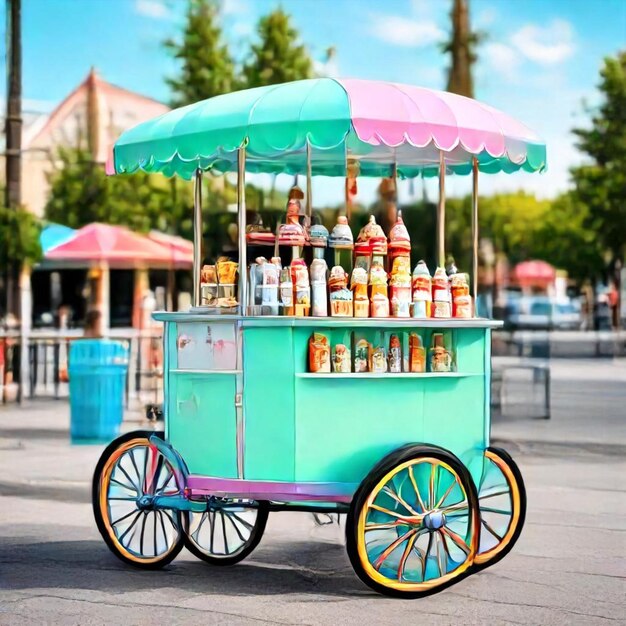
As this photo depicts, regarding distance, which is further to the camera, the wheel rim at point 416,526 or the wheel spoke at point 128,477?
the wheel spoke at point 128,477

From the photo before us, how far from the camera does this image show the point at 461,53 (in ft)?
62.5

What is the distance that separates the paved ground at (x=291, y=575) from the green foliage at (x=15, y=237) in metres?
9.53

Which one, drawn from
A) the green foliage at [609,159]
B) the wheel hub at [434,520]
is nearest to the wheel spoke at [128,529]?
the wheel hub at [434,520]

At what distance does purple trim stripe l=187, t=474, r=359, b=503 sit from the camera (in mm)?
6445

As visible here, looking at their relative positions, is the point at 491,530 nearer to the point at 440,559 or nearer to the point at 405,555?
the point at 440,559

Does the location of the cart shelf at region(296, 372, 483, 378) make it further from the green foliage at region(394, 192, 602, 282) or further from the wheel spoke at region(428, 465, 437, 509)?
the green foliage at region(394, 192, 602, 282)

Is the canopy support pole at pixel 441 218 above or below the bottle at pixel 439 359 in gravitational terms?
above

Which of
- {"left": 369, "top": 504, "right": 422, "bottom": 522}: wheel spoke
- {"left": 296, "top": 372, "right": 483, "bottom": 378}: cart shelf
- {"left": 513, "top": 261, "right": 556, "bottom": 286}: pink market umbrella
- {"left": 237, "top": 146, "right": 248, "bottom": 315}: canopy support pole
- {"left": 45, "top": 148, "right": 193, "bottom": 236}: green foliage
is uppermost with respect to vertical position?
{"left": 45, "top": 148, "right": 193, "bottom": 236}: green foliage

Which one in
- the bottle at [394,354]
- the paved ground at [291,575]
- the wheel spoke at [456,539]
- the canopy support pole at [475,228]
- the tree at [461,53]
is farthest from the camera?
the tree at [461,53]

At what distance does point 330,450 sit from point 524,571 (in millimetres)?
1423

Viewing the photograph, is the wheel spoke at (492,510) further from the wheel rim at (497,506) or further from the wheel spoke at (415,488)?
the wheel spoke at (415,488)

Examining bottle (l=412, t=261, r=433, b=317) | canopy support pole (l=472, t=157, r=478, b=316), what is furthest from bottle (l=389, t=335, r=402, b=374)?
canopy support pole (l=472, t=157, r=478, b=316)

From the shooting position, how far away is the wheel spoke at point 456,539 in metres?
6.35

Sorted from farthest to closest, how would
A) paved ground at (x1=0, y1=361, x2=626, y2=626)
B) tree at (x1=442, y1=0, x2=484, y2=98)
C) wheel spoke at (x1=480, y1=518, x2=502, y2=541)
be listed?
1. tree at (x1=442, y1=0, x2=484, y2=98)
2. wheel spoke at (x1=480, y1=518, x2=502, y2=541)
3. paved ground at (x1=0, y1=361, x2=626, y2=626)
